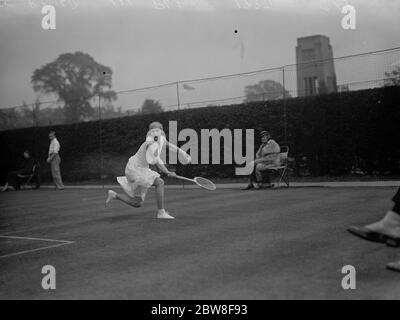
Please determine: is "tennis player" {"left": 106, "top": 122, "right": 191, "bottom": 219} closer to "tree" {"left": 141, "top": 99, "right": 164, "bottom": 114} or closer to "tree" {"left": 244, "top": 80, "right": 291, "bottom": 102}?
"tree" {"left": 244, "top": 80, "right": 291, "bottom": 102}

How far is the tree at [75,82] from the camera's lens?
953 inches

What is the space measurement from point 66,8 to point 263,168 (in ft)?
28.3

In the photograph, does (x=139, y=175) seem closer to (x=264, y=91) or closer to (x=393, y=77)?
(x=393, y=77)

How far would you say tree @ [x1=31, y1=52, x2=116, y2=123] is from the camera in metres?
24.2

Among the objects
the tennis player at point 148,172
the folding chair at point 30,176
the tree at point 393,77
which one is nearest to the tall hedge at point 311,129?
the tree at point 393,77

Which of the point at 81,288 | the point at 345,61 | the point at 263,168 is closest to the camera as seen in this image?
the point at 81,288

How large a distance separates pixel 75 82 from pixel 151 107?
36.7 ft

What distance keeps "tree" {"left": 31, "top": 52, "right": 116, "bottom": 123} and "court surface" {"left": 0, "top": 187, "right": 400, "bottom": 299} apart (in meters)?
14.7

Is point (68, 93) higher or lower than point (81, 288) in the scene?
higher

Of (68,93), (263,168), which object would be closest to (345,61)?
(263,168)

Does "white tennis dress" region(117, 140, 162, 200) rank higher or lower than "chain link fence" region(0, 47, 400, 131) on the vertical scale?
lower

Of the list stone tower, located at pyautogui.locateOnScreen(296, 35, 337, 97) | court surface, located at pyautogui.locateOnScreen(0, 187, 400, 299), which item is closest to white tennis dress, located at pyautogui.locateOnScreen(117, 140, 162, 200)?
court surface, located at pyautogui.locateOnScreen(0, 187, 400, 299)
